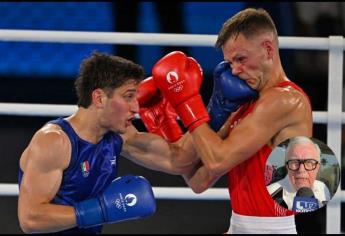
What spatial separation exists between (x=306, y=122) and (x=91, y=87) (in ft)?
2.31

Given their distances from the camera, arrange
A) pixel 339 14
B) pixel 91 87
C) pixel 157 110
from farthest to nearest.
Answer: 1. pixel 339 14
2. pixel 157 110
3. pixel 91 87

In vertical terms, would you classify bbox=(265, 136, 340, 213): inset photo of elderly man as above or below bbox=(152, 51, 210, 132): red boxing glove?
below

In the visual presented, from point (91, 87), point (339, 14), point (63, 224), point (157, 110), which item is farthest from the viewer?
point (339, 14)

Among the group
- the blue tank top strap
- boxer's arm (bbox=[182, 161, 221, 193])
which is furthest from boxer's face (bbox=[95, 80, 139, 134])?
boxer's arm (bbox=[182, 161, 221, 193])

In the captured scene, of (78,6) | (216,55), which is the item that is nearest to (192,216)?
(216,55)

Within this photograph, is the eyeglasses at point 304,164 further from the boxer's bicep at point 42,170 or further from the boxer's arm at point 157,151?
the boxer's bicep at point 42,170

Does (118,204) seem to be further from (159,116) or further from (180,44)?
(180,44)

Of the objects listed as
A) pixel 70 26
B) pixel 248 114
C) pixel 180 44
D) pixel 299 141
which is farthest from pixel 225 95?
pixel 70 26

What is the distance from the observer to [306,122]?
2584 mm

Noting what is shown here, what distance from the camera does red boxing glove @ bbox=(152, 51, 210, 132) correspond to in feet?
8.60

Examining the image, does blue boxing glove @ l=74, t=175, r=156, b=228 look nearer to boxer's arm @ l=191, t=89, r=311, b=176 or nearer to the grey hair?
boxer's arm @ l=191, t=89, r=311, b=176

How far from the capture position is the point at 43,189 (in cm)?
249

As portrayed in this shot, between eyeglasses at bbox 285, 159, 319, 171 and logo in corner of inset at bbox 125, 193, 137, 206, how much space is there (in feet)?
1.63

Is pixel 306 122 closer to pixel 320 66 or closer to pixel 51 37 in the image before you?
pixel 51 37
